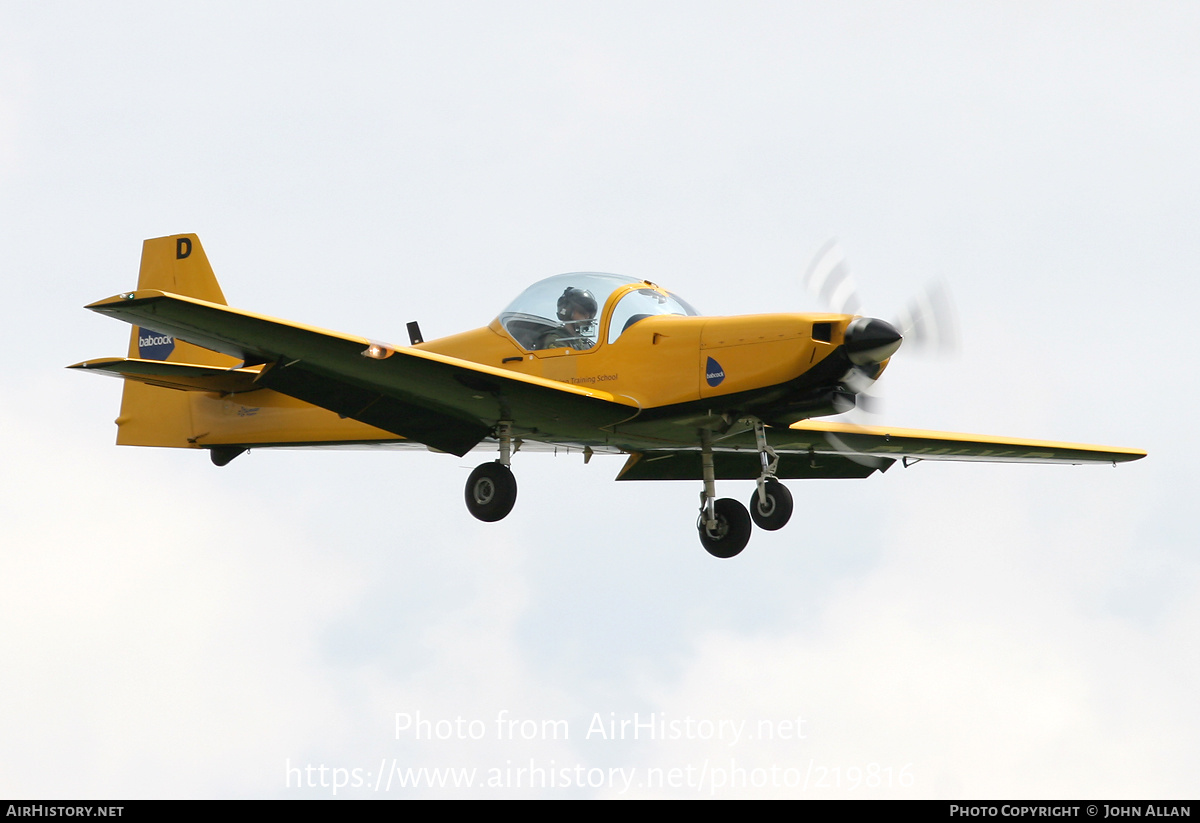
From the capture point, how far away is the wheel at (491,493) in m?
14.2

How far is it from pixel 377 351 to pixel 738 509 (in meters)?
4.52

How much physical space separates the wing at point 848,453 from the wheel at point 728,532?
1.14 m

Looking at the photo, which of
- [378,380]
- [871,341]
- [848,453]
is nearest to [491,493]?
[378,380]

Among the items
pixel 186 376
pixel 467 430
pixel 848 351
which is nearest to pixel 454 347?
pixel 467 430

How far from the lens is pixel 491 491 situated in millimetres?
14250

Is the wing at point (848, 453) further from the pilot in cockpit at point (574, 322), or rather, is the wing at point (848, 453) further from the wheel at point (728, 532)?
the pilot in cockpit at point (574, 322)

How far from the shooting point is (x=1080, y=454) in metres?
18.8

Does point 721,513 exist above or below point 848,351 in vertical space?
below

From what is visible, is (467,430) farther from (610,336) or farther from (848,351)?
(848,351)

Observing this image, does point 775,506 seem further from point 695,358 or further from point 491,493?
point 491,493

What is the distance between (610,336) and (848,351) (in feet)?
8.54

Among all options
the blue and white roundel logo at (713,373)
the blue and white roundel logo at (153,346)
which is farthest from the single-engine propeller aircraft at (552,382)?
the blue and white roundel logo at (153,346)

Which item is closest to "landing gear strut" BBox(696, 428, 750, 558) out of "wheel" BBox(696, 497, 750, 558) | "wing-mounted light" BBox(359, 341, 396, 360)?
"wheel" BBox(696, 497, 750, 558)

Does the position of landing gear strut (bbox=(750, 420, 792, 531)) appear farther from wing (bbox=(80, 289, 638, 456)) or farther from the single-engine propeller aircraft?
wing (bbox=(80, 289, 638, 456))
